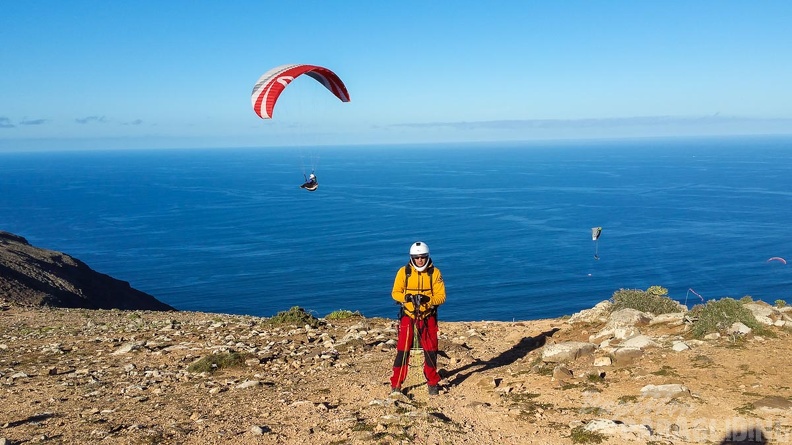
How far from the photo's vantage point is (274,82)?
18109 mm

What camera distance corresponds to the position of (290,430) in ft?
24.8

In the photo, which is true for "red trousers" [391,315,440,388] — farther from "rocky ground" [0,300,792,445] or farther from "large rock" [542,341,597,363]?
"large rock" [542,341,597,363]

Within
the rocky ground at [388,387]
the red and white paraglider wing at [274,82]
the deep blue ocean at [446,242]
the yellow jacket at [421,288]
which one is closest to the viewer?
the rocky ground at [388,387]

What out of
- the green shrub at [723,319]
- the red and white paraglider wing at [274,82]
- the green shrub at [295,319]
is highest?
the red and white paraglider wing at [274,82]

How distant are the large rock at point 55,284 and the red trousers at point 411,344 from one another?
19.5 m

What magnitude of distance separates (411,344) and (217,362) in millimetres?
3806

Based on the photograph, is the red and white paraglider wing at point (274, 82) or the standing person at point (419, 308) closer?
the standing person at point (419, 308)

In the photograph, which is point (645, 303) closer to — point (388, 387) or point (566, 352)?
point (566, 352)

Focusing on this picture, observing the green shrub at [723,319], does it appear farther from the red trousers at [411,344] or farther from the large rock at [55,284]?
the large rock at [55,284]

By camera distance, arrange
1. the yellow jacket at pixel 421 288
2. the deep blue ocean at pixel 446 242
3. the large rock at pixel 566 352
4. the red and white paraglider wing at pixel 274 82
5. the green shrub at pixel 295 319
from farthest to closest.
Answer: the deep blue ocean at pixel 446 242, the red and white paraglider wing at pixel 274 82, the green shrub at pixel 295 319, the large rock at pixel 566 352, the yellow jacket at pixel 421 288

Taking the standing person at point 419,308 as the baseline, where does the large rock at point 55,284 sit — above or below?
below

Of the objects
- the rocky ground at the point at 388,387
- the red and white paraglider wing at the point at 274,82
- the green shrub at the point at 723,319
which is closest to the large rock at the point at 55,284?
the red and white paraglider wing at the point at 274,82

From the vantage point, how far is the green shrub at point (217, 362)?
422 inches

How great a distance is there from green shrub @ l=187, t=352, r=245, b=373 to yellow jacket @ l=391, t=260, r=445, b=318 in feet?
11.8
